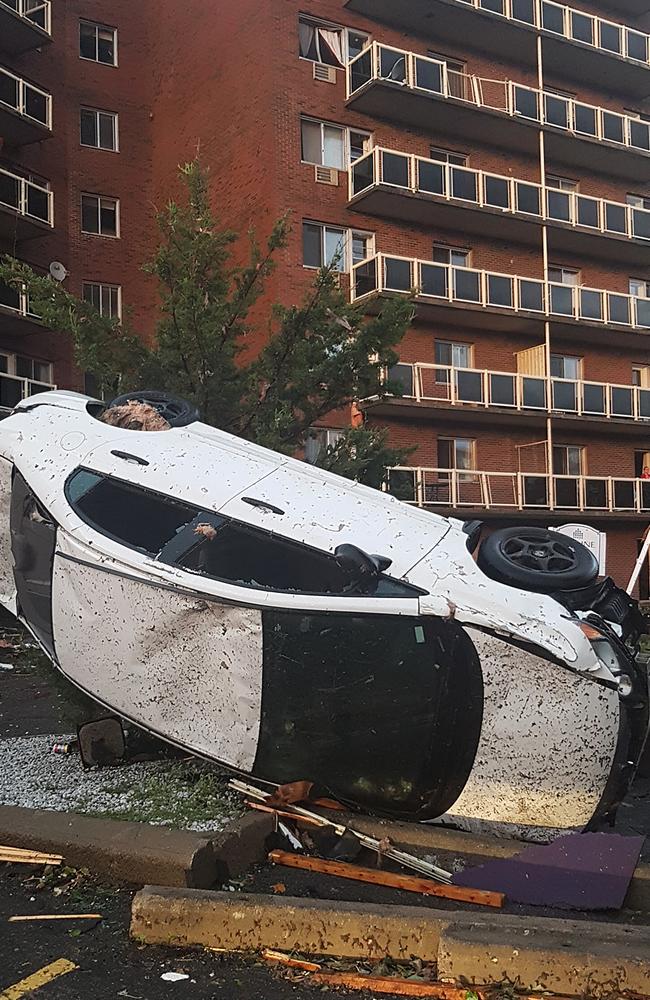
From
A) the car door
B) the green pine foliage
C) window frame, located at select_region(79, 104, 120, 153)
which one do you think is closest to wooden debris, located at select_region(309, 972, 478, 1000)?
the car door

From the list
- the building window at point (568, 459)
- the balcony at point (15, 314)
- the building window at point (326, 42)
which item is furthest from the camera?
the building window at point (568, 459)

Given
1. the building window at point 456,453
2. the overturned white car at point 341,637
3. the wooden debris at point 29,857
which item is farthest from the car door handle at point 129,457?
the building window at point 456,453

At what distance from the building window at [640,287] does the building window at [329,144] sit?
10.4 m

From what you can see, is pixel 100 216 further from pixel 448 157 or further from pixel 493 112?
pixel 493 112

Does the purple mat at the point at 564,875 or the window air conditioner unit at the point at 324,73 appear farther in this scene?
the window air conditioner unit at the point at 324,73

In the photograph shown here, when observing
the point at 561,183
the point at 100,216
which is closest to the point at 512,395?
the point at 561,183

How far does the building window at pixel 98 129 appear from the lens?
83.7 feet

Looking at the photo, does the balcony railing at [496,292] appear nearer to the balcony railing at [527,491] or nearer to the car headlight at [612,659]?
the balcony railing at [527,491]

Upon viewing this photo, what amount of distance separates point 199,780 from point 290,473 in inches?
85.1

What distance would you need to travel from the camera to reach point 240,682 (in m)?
5.16

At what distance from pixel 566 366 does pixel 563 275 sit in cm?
299

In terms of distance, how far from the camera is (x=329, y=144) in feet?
78.0

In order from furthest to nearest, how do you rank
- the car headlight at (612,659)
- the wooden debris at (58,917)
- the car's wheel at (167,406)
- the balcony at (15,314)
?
the balcony at (15,314)
the car's wheel at (167,406)
the car headlight at (612,659)
the wooden debris at (58,917)

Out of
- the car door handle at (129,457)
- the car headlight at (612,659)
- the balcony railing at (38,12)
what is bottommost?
the car headlight at (612,659)
